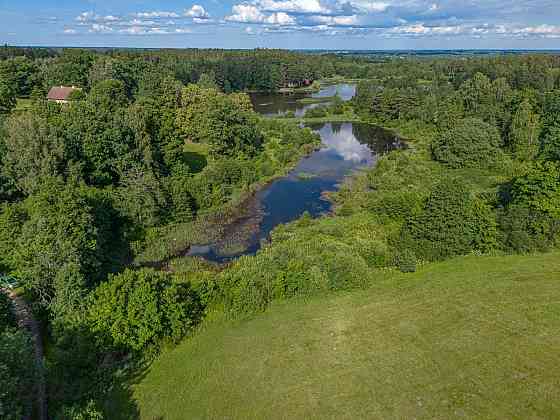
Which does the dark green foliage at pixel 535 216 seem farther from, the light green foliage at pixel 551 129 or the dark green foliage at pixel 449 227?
the light green foliage at pixel 551 129

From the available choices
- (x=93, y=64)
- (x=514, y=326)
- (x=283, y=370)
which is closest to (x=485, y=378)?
(x=514, y=326)

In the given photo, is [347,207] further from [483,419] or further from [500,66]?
[500,66]

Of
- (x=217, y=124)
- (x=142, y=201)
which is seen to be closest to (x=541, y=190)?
(x=142, y=201)

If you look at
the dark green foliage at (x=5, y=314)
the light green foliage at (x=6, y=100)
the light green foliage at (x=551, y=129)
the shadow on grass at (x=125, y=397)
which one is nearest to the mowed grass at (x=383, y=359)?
the shadow on grass at (x=125, y=397)

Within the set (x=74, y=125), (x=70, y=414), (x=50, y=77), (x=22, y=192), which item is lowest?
(x=70, y=414)

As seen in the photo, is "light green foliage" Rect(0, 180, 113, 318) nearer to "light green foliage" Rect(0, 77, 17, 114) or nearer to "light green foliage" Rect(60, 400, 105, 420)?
"light green foliage" Rect(60, 400, 105, 420)

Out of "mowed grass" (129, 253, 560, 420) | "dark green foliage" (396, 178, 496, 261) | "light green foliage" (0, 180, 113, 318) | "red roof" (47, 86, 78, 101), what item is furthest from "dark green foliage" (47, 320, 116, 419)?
"red roof" (47, 86, 78, 101)
